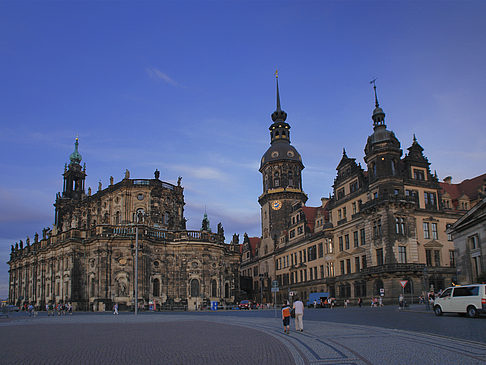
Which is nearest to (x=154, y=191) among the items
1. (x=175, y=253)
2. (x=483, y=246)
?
(x=175, y=253)

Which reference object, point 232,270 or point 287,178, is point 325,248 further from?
point 287,178

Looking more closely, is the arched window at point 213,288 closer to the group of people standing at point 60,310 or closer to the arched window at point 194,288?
the arched window at point 194,288

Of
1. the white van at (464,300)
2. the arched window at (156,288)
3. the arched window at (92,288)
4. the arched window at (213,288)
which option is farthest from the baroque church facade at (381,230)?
the arched window at (92,288)

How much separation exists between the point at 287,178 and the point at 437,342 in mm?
74122

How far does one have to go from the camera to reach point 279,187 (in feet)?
287

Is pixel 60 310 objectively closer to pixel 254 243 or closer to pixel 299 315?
pixel 299 315

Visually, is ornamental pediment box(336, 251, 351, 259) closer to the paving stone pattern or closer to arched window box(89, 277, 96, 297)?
arched window box(89, 277, 96, 297)

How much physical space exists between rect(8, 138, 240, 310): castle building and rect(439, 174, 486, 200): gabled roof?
3248 cm

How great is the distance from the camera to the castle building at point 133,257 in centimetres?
5856

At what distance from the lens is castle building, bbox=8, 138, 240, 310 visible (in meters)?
58.6

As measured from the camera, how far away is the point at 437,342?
14078 mm

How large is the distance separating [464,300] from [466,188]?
4291cm

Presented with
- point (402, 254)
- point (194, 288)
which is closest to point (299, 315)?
point (402, 254)

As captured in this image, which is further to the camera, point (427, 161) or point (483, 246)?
point (427, 161)
